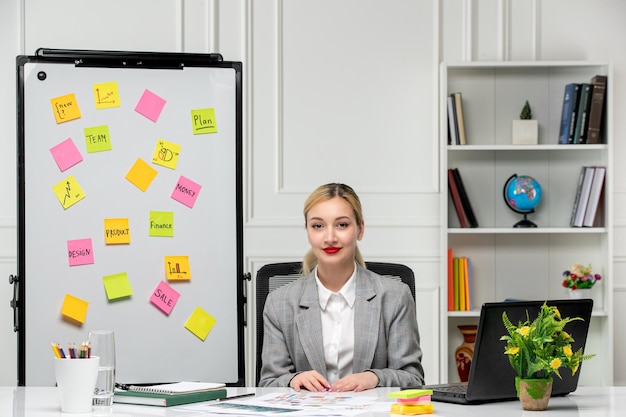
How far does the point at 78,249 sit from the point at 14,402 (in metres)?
1.35

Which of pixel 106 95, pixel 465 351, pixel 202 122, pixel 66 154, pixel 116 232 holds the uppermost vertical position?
pixel 106 95

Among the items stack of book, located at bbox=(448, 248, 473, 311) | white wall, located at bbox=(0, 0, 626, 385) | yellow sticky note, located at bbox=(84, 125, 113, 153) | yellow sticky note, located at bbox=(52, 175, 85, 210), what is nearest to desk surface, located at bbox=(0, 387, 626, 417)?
yellow sticky note, located at bbox=(52, 175, 85, 210)

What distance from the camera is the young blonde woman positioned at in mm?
2412

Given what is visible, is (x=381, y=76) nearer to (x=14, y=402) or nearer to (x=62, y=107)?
(x=62, y=107)

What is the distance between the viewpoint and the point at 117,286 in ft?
11.0

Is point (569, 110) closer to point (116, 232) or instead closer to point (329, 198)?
point (329, 198)

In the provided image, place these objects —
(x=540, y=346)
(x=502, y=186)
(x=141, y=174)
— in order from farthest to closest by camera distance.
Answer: (x=502, y=186) < (x=141, y=174) < (x=540, y=346)

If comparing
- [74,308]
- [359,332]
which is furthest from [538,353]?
[74,308]

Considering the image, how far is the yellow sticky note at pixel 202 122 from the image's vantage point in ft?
11.4

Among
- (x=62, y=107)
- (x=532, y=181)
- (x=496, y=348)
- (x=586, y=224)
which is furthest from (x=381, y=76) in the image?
(x=496, y=348)

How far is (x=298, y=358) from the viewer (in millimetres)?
2436

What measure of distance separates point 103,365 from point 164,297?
1454 mm

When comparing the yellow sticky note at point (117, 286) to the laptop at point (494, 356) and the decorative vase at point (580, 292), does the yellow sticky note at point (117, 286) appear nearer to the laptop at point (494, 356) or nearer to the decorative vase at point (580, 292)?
the laptop at point (494, 356)

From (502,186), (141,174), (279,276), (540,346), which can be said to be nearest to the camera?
(540,346)
